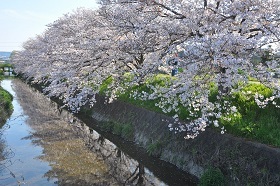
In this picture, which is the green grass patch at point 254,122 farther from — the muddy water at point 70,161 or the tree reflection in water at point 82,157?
the tree reflection in water at point 82,157

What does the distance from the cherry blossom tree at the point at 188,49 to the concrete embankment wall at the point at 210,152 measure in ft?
2.00

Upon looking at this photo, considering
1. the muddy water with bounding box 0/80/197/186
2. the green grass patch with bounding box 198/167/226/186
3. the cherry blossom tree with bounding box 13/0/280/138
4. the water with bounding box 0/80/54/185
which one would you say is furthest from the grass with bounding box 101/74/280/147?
the water with bounding box 0/80/54/185

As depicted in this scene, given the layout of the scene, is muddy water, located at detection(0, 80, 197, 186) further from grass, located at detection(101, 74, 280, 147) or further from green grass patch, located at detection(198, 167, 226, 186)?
grass, located at detection(101, 74, 280, 147)

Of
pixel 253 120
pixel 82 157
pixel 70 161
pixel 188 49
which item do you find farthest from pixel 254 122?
pixel 70 161

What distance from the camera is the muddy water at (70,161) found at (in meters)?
10.5

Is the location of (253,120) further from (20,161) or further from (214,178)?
(20,161)

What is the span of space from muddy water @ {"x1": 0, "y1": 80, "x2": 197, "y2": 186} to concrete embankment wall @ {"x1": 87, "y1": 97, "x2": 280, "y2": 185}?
2.00 ft

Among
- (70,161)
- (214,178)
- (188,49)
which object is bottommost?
(70,161)

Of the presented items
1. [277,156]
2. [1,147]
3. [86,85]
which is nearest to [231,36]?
[277,156]

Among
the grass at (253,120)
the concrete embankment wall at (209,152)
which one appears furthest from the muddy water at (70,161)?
the grass at (253,120)

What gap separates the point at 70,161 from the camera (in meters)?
12.2

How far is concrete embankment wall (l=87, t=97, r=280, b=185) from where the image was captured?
8.06 metres

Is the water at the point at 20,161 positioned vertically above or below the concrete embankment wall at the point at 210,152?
below

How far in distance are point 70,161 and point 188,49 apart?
7.60m
